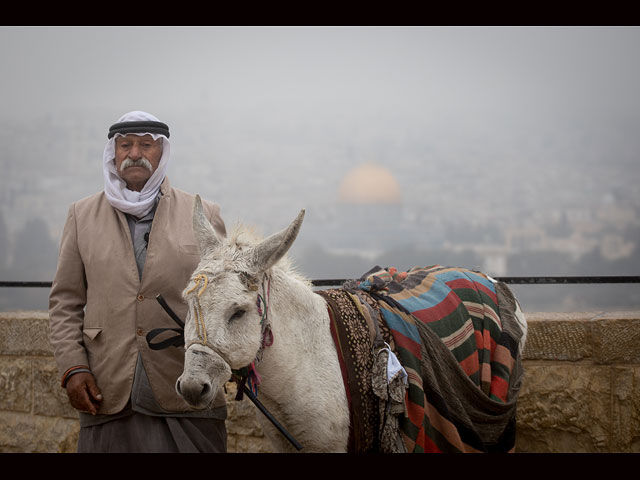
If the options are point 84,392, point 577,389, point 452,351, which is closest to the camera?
point 84,392

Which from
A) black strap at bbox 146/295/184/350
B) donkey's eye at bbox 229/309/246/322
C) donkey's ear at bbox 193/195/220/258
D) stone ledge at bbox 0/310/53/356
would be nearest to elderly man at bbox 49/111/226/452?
black strap at bbox 146/295/184/350

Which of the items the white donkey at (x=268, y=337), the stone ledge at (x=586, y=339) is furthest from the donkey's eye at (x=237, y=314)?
the stone ledge at (x=586, y=339)

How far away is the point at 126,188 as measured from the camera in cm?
311

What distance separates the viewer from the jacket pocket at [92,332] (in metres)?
2.86

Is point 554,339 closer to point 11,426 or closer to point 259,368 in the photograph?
point 259,368

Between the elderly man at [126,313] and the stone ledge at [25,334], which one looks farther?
the stone ledge at [25,334]

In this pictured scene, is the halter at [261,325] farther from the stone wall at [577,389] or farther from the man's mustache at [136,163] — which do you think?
the stone wall at [577,389]

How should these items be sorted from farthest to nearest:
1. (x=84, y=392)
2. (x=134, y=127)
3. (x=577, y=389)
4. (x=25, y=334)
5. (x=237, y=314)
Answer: (x=25, y=334)
(x=577, y=389)
(x=134, y=127)
(x=84, y=392)
(x=237, y=314)

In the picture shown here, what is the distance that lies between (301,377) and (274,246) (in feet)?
2.10

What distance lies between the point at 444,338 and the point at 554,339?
142 centimetres

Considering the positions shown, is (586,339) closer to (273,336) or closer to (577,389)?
(577,389)

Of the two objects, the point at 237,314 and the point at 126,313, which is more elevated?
the point at 237,314

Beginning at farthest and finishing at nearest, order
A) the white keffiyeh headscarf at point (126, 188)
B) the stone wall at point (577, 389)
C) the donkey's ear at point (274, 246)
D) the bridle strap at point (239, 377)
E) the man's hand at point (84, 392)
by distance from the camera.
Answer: the stone wall at point (577, 389), the white keffiyeh headscarf at point (126, 188), the man's hand at point (84, 392), the bridle strap at point (239, 377), the donkey's ear at point (274, 246)

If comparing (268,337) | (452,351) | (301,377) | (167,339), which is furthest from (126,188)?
(452,351)
